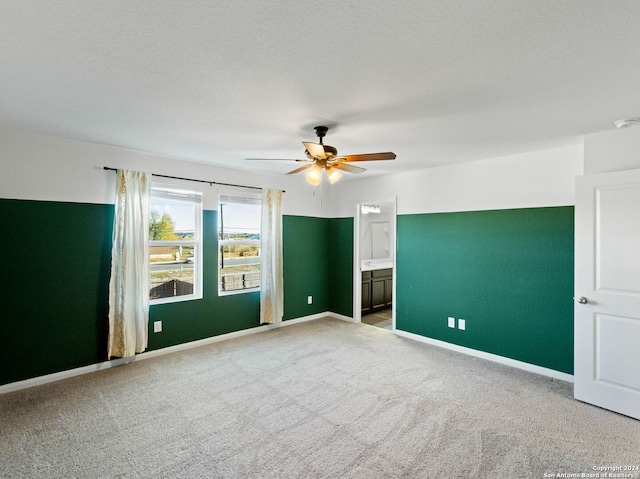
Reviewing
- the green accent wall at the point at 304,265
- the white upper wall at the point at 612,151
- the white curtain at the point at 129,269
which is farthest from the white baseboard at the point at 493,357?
the white curtain at the point at 129,269

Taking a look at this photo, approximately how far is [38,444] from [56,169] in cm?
256

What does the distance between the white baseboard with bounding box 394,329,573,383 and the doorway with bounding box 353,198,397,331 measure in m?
0.42

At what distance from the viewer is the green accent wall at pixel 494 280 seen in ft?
11.1

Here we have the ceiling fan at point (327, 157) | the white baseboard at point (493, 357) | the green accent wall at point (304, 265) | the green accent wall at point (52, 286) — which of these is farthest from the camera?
the green accent wall at point (304, 265)

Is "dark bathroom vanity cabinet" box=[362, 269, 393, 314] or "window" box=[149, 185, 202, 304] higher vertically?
"window" box=[149, 185, 202, 304]

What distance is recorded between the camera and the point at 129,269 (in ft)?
12.0

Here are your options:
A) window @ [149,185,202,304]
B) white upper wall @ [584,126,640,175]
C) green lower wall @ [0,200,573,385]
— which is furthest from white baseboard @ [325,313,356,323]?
white upper wall @ [584,126,640,175]

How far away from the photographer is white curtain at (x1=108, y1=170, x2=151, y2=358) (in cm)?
360

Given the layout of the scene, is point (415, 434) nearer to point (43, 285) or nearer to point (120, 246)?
point (120, 246)

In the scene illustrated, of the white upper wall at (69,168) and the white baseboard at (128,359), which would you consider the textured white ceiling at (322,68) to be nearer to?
the white upper wall at (69,168)

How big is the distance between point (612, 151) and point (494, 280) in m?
1.73

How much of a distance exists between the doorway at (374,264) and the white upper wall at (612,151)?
95.3 inches

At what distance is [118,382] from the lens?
3275 mm

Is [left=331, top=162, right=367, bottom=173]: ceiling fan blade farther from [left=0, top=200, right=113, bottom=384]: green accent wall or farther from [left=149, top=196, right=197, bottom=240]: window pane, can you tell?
[left=0, top=200, right=113, bottom=384]: green accent wall
